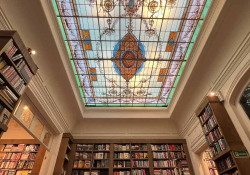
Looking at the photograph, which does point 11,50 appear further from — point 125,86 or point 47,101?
point 125,86

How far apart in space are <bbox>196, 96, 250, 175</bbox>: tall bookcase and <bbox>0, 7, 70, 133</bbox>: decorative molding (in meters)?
3.85

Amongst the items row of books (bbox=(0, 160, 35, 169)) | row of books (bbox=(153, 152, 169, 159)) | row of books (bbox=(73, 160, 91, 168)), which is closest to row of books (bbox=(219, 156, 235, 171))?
row of books (bbox=(153, 152, 169, 159))

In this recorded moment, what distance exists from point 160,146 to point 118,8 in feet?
15.1

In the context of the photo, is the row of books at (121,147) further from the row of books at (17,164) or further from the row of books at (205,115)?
the row of books at (205,115)

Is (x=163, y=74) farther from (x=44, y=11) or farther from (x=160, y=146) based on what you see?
(x=44, y=11)

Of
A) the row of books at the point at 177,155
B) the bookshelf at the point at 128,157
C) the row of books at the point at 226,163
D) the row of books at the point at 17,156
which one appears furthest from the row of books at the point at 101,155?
the row of books at the point at 226,163

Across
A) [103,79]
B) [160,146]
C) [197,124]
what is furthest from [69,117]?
[197,124]

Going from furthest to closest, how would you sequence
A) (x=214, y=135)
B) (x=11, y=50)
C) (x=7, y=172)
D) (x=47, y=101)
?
(x=7, y=172) < (x=47, y=101) < (x=214, y=135) < (x=11, y=50)

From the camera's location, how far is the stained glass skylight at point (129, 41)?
3.35 m

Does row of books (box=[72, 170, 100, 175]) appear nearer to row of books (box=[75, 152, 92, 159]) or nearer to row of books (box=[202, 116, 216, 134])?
row of books (box=[75, 152, 92, 159])

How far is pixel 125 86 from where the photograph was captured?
16.8 feet

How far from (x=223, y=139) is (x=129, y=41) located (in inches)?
119

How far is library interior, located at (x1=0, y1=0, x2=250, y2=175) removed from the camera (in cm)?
277

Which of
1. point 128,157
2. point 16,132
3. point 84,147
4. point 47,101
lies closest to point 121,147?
point 128,157
